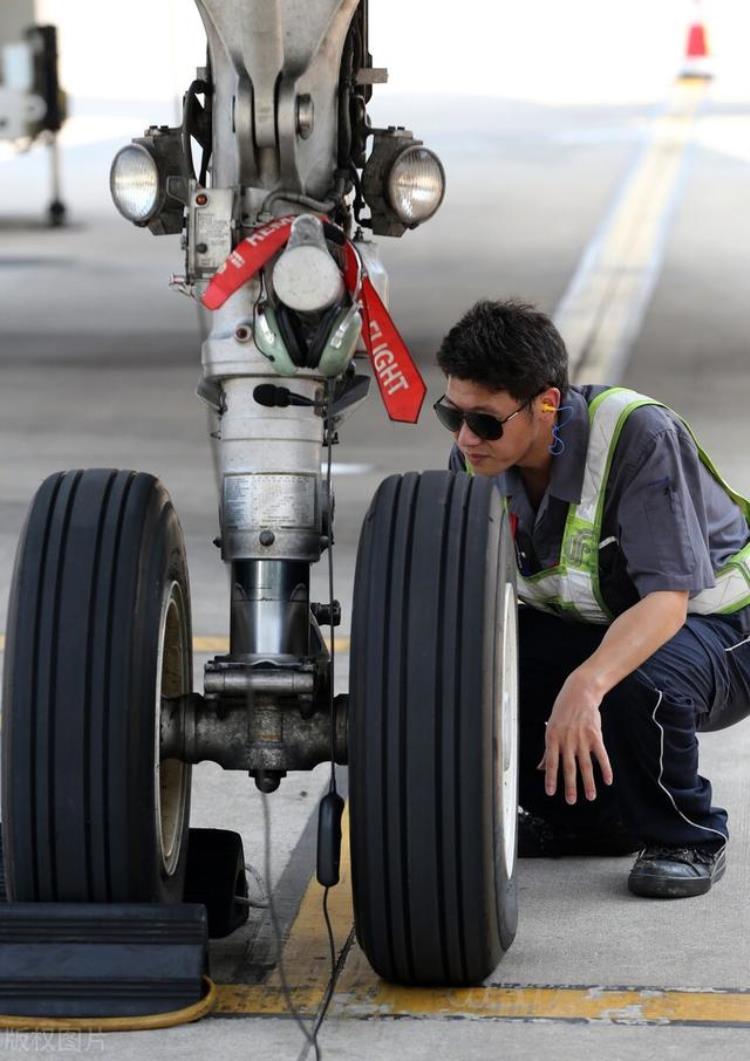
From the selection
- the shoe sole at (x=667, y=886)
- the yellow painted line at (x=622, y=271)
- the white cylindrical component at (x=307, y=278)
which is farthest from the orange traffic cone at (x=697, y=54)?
the white cylindrical component at (x=307, y=278)

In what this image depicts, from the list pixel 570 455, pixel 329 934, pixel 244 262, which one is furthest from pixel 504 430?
pixel 329 934

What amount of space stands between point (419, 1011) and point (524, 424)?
1.15 meters

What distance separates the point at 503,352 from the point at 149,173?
2.39 feet

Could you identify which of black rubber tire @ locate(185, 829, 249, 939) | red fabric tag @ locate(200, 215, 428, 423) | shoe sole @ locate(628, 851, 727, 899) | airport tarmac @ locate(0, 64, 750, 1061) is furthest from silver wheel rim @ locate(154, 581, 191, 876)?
shoe sole @ locate(628, 851, 727, 899)

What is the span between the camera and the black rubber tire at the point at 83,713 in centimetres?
330

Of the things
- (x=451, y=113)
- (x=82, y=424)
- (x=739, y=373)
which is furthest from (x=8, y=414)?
(x=451, y=113)

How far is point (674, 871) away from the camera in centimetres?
396

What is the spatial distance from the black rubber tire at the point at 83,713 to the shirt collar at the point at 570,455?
2.97 ft

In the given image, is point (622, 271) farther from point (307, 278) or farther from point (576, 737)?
point (307, 278)

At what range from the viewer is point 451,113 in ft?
65.9

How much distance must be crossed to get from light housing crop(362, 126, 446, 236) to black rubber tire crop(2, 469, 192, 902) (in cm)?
78

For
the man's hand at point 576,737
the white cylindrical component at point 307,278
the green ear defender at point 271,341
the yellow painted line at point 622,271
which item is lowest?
the yellow painted line at point 622,271

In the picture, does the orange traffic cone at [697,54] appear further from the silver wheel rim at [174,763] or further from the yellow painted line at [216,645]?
the silver wheel rim at [174,763]

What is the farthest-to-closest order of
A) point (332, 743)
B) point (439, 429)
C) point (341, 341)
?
point (439, 429) < point (332, 743) < point (341, 341)
